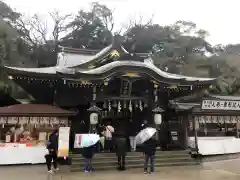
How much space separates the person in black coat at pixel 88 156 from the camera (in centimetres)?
1026

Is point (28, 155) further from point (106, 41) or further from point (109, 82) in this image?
point (106, 41)

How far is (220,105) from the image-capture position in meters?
14.1

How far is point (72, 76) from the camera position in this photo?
40.3ft

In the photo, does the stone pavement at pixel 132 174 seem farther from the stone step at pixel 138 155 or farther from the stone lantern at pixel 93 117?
the stone lantern at pixel 93 117

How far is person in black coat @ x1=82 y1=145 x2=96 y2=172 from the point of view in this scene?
10.3m

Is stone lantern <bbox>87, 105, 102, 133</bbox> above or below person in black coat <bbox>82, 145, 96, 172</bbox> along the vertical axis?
above

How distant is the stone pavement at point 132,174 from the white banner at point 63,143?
0.66 meters

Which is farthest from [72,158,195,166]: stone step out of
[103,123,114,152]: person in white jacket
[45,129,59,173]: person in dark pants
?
[103,123,114,152]: person in white jacket

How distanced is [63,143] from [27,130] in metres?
3.15

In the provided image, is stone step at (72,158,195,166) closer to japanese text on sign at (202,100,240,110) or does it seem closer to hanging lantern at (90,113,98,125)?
hanging lantern at (90,113,98,125)

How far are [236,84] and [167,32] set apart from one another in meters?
18.1

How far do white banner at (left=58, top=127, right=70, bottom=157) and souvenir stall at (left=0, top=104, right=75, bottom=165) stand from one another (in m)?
1.15

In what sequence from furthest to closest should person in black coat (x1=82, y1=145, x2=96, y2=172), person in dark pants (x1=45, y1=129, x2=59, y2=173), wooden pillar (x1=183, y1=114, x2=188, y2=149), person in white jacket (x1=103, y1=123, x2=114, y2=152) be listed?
wooden pillar (x1=183, y1=114, x2=188, y2=149) < person in white jacket (x1=103, y1=123, x2=114, y2=152) < person in black coat (x1=82, y1=145, x2=96, y2=172) < person in dark pants (x1=45, y1=129, x2=59, y2=173)

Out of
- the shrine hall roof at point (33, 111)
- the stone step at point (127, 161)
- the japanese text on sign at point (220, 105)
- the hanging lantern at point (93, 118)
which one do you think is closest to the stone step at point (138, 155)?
the stone step at point (127, 161)
